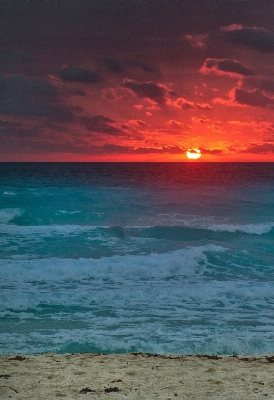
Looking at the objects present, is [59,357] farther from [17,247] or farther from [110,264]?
[17,247]

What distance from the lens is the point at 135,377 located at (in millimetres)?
6527

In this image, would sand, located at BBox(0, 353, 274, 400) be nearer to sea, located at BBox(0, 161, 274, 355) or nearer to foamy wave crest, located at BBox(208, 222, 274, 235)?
sea, located at BBox(0, 161, 274, 355)

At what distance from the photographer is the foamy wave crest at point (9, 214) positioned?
1285 inches

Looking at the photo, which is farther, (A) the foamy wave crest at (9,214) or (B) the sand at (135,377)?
(A) the foamy wave crest at (9,214)

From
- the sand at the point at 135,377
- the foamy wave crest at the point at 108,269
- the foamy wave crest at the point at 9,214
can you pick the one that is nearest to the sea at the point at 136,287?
the foamy wave crest at the point at 108,269

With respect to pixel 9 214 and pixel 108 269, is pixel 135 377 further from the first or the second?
pixel 9 214

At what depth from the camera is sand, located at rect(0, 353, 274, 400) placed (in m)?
5.81

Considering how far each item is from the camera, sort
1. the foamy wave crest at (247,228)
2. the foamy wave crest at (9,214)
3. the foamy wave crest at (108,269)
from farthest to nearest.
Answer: the foamy wave crest at (9,214) → the foamy wave crest at (247,228) → the foamy wave crest at (108,269)

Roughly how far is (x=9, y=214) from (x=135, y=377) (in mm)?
29195

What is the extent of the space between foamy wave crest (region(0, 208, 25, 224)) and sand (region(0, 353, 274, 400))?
26.1 meters

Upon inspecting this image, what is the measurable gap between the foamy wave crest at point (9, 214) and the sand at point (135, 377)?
2611 centimetres

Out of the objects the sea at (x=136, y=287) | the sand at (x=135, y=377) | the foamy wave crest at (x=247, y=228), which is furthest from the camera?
the foamy wave crest at (x=247, y=228)

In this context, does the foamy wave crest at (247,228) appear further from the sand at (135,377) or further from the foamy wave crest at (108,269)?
the sand at (135,377)

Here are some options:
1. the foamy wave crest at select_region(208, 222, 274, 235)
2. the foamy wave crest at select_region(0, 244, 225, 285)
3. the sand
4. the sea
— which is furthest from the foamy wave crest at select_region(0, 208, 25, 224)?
the sand
